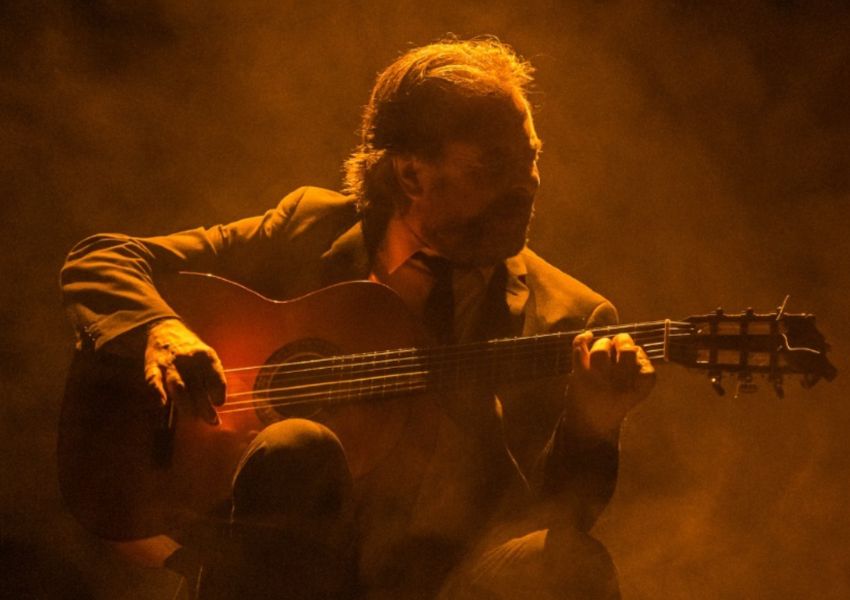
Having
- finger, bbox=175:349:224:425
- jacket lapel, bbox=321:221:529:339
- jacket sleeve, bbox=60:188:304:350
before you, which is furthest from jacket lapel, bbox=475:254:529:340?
finger, bbox=175:349:224:425

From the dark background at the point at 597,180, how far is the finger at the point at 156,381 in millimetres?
913

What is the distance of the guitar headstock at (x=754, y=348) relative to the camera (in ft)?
5.43

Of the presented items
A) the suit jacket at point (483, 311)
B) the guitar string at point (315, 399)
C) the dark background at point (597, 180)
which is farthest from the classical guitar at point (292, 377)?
the dark background at point (597, 180)

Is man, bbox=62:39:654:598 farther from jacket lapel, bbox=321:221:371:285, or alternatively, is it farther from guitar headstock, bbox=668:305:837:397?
guitar headstock, bbox=668:305:837:397

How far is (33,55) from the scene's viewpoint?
2.58 meters

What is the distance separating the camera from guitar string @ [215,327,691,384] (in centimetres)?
183

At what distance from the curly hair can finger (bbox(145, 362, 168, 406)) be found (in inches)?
24.0

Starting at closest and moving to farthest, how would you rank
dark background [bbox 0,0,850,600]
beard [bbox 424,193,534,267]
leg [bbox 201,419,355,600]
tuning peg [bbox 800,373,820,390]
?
leg [bbox 201,419,355,600], tuning peg [bbox 800,373,820,390], beard [bbox 424,193,534,267], dark background [bbox 0,0,850,600]

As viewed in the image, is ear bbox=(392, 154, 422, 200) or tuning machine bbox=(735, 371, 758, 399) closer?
tuning machine bbox=(735, 371, 758, 399)

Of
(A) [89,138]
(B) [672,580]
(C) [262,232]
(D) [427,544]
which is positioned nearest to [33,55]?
(A) [89,138]

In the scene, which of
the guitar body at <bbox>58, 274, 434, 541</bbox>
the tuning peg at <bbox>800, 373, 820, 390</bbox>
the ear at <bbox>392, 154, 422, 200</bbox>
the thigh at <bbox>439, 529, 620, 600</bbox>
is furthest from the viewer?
the ear at <bbox>392, 154, 422, 200</bbox>

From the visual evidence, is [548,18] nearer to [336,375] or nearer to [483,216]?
[483,216]

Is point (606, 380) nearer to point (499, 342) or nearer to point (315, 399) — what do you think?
point (499, 342)

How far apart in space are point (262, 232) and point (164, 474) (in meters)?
0.58
